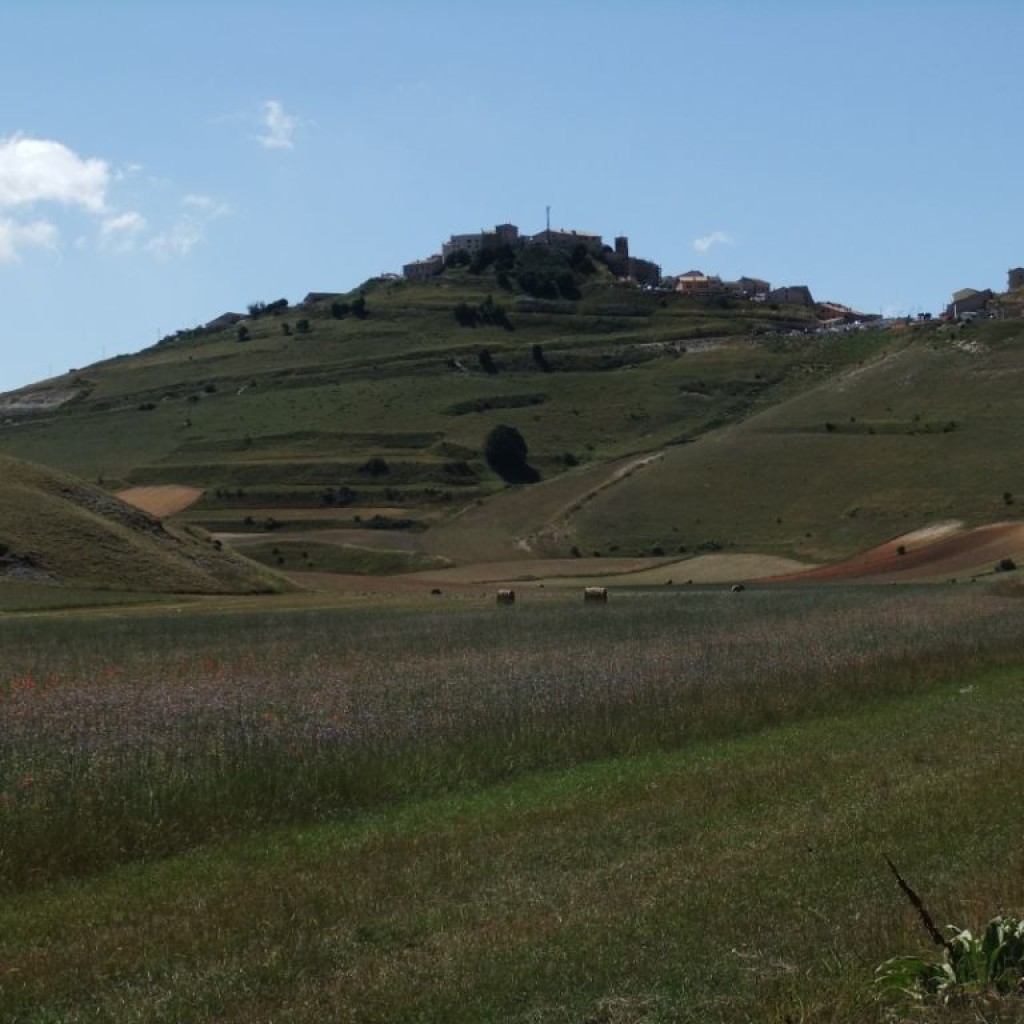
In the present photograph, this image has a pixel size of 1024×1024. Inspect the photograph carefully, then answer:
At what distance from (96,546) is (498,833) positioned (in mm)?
61792

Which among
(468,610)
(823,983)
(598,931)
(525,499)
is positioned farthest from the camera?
(525,499)

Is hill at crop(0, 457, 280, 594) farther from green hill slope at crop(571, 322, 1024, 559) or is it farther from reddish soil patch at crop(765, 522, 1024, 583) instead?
green hill slope at crop(571, 322, 1024, 559)

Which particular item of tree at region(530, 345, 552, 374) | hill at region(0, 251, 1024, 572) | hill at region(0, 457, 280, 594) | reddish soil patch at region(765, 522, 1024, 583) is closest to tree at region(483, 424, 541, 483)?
hill at region(0, 251, 1024, 572)

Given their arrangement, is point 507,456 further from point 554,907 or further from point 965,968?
point 965,968

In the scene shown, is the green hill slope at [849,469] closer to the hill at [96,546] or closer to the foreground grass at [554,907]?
the hill at [96,546]

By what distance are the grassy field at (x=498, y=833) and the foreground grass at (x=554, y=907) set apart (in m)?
0.03

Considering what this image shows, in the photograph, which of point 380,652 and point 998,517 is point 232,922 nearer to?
point 380,652

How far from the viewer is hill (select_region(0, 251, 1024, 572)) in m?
104

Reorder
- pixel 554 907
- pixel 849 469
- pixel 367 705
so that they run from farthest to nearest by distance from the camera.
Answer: pixel 849 469 < pixel 367 705 < pixel 554 907

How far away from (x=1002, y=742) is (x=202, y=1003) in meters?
11.4

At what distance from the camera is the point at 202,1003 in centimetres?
870

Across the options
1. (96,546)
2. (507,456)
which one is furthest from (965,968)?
(507,456)

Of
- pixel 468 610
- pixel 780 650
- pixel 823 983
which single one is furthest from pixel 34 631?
pixel 823 983

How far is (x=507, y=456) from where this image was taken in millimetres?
137875
